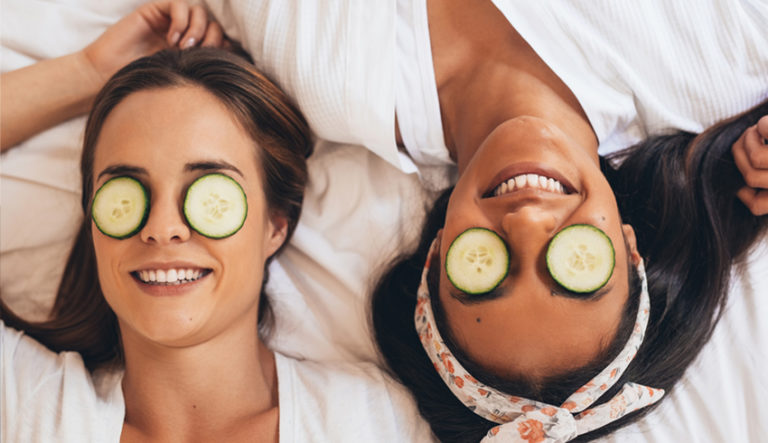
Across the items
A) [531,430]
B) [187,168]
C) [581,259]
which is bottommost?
[531,430]

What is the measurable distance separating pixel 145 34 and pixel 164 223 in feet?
2.51

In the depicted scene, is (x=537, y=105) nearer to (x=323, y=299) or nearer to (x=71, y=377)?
(x=323, y=299)

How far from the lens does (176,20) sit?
2014mm

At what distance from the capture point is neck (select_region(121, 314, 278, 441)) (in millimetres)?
1800

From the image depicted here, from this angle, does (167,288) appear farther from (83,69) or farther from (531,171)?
(531,171)

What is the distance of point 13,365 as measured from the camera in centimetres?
184

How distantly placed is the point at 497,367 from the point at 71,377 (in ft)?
3.71

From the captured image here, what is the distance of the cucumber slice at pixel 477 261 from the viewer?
1.52 metres

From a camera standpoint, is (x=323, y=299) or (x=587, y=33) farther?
(x=323, y=299)

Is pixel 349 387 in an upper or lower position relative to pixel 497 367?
lower

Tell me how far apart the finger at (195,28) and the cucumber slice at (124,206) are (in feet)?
1.83

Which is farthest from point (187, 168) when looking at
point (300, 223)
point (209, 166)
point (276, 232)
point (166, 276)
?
point (300, 223)

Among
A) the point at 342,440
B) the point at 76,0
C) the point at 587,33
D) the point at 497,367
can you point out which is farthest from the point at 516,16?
the point at 76,0

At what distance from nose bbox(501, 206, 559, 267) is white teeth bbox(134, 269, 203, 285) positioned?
79 centimetres
